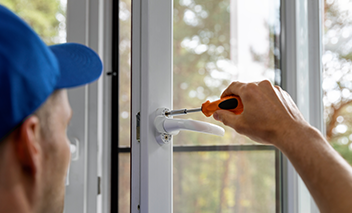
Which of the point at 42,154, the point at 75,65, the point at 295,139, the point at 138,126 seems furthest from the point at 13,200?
the point at 295,139

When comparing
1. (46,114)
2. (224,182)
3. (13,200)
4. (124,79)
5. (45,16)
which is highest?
(45,16)

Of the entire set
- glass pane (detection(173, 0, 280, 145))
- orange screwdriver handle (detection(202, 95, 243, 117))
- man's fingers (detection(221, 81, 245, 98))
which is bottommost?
orange screwdriver handle (detection(202, 95, 243, 117))

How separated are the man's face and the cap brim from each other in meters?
0.02

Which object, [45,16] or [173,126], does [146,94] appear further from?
[45,16]

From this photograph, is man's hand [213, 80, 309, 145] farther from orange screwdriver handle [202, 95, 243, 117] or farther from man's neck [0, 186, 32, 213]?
man's neck [0, 186, 32, 213]

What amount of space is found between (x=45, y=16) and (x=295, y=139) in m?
0.72

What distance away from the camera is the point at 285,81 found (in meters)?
0.93

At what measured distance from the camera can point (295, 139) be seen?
0.45 meters

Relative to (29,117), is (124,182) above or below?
below

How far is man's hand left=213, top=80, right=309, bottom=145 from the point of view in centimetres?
47

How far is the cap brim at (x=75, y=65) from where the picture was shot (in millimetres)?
366

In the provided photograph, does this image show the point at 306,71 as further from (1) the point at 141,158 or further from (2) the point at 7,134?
(2) the point at 7,134

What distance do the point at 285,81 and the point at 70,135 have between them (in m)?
0.73

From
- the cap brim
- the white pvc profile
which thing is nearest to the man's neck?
the cap brim
